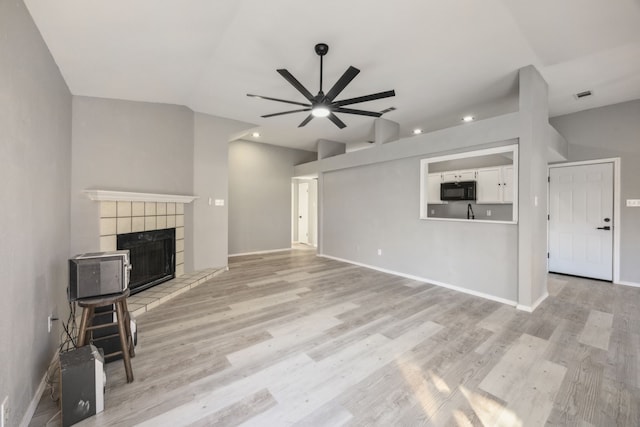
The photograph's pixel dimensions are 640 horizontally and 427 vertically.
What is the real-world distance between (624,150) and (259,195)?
6.87 m

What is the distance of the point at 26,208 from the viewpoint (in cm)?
162

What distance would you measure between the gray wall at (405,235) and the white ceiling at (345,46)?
5.34 feet

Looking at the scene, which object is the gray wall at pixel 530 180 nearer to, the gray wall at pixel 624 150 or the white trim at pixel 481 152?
the white trim at pixel 481 152

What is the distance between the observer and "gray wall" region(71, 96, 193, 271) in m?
2.98

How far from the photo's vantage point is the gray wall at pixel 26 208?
4.40ft

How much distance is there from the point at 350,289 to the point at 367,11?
333 cm

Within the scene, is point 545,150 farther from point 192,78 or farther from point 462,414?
point 192,78

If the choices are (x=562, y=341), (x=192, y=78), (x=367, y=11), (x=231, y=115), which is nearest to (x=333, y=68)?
(x=367, y=11)

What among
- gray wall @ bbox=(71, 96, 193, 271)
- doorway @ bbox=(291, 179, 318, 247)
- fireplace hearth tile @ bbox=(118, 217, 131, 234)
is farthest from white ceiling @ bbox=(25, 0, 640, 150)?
doorway @ bbox=(291, 179, 318, 247)

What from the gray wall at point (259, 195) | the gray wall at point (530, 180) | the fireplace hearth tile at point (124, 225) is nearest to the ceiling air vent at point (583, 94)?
the gray wall at point (530, 180)

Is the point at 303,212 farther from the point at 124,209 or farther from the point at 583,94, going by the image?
the point at 583,94

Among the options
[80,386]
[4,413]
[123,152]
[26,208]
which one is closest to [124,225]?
[123,152]

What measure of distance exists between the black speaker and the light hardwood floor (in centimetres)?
8

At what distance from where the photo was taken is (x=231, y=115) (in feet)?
15.1
